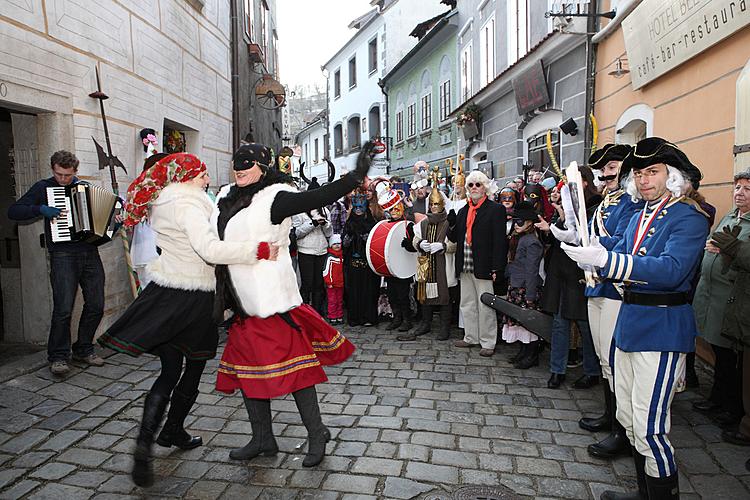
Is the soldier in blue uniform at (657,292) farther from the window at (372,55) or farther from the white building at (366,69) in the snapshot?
the window at (372,55)

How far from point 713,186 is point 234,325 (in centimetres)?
448

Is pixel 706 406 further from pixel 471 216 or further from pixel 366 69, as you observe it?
pixel 366 69

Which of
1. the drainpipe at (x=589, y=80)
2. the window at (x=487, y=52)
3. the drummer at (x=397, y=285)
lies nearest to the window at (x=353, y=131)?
the window at (x=487, y=52)

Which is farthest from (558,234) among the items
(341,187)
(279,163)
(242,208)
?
(279,163)

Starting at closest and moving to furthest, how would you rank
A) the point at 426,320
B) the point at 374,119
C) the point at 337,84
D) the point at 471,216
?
the point at 471,216 < the point at 426,320 < the point at 374,119 < the point at 337,84

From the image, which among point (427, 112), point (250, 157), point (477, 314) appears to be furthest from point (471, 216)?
point (427, 112)

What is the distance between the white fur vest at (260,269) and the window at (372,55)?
24.6 metres

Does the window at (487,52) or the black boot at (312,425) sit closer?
the black boot at (312,425)

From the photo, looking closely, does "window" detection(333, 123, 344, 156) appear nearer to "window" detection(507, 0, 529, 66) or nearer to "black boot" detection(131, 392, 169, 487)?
"window" detection(507, 0, 529, 66)

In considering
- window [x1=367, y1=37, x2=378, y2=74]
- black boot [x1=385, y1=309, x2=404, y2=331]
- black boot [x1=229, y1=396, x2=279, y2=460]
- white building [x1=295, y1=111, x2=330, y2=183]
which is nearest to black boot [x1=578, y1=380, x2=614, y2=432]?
black boot [x1=229, y1=396, x2=279, y2=460]

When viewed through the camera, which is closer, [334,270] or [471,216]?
[471,216]

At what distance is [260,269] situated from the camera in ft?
9.98

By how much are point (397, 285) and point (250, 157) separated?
12.6 ft

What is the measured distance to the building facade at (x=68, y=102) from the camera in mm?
4820
